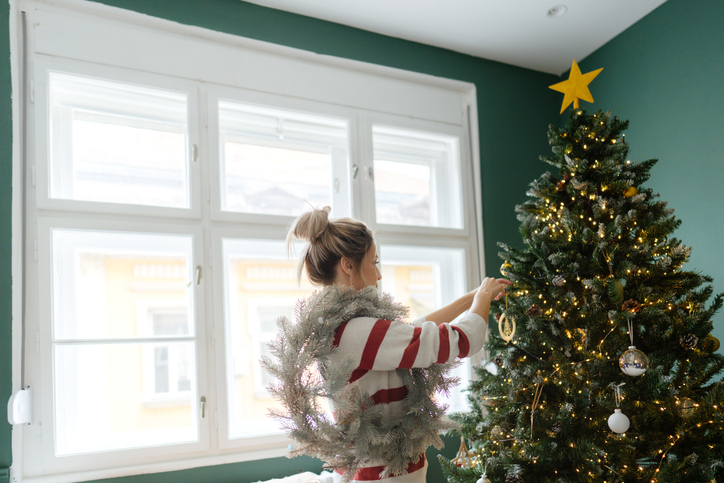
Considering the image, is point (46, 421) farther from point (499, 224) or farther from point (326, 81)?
point (499, 224)

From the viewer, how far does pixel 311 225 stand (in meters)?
1.44

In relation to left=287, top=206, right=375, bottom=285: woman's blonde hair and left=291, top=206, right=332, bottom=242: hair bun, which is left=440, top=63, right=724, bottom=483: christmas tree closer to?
left=287, top=206, right=375, bottom=285: woman's blonde hair

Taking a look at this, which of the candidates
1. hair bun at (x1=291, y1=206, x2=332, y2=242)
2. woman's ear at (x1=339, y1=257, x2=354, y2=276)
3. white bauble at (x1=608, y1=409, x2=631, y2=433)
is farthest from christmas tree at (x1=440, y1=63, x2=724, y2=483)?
hair bun at (x1=291, y1=206, x2=332, y2=242)

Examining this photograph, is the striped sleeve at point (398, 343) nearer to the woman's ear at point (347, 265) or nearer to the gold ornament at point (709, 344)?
the woman's ear at point (347, 265)

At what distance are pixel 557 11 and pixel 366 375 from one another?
2112 mm

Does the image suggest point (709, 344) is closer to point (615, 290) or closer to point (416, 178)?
point (615, 290)

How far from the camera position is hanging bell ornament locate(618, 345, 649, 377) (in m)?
1.45

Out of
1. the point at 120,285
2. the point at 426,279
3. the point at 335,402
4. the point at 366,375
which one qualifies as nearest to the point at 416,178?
the point at 426,279

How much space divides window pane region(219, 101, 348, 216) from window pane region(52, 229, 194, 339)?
0.36 metres

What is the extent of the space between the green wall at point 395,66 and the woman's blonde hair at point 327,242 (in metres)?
1.14

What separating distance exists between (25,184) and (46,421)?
856 mm

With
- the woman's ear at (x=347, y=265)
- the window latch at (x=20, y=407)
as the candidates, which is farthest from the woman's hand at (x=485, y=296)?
the window latch at (x=20, y=407)

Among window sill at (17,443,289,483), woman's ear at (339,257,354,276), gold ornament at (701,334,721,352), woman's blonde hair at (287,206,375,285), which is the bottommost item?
window sill at (17,443,289,483)

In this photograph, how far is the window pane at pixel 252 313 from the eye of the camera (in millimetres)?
2273
